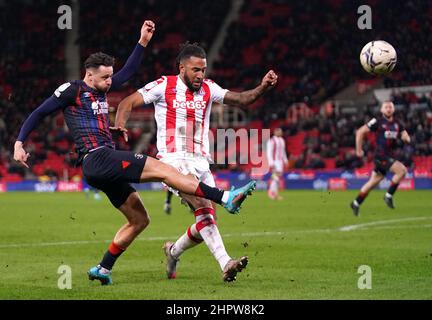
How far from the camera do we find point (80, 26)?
136 feet

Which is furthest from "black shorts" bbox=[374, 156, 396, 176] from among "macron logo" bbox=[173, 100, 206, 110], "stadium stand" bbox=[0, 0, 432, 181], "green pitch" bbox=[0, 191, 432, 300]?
"stadium stand" bbox=[0, 0, 432, 181]

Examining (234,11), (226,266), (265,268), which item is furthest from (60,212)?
(234,11)

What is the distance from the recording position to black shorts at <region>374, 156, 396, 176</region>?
18.4m

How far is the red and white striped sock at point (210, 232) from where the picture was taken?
8.31 metres

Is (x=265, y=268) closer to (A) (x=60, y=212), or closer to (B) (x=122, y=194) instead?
(B) (x=122, y=194)

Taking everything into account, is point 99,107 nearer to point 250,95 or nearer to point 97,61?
point 97,61

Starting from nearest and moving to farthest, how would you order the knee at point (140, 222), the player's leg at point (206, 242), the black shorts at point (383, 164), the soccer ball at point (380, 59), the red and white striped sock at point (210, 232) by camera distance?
the player's leg at point (206, 242) → the red and white striped sock at point (210, 232) → the knee at point (140, 222) → the soccer ball at point (380, 59) → the black shorts at point (383, 164)

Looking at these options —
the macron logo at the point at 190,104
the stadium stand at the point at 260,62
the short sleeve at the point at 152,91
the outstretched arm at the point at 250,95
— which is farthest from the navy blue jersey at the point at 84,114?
the stadium stand at the point at 260,62

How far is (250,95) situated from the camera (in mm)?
8742

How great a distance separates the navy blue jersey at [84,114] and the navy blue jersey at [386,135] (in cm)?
1140

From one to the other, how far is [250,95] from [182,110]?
0.77 meters

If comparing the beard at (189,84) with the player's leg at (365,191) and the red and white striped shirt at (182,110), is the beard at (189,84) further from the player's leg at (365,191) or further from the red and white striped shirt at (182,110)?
the player's leg at (365,191)

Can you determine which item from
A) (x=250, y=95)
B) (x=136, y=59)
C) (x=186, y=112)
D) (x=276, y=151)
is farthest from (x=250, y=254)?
(x=276, y=151)
